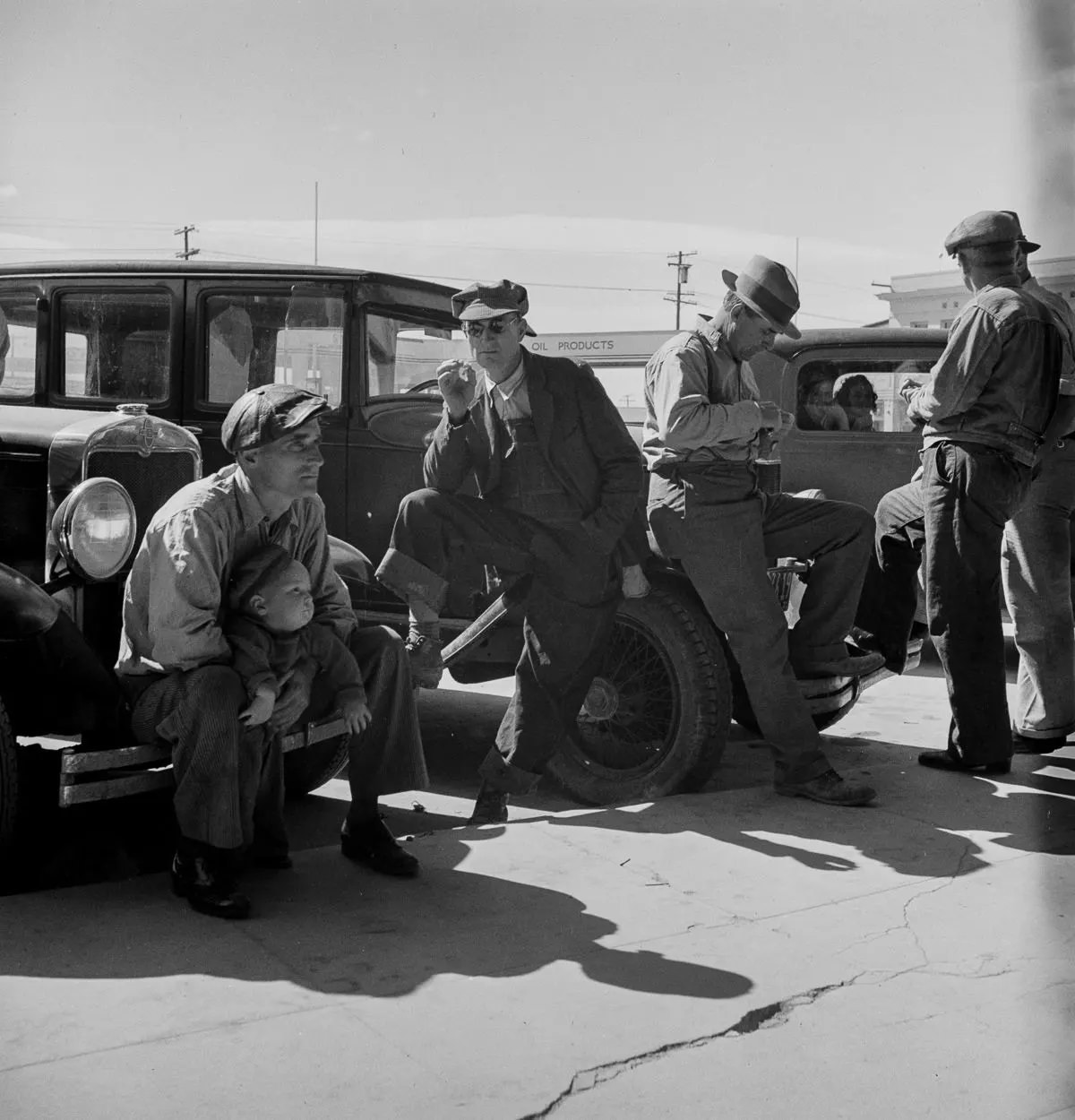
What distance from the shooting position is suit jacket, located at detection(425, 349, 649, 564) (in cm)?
486

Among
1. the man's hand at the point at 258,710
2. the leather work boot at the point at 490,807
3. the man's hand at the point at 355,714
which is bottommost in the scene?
the leather work boot at the point at 490,807

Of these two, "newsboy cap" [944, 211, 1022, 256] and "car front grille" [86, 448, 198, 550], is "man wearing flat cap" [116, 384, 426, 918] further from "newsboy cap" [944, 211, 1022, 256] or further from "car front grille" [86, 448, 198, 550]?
"newsboy cap" [944, 211, 1022, 256]

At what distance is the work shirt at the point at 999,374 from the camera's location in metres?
5.02

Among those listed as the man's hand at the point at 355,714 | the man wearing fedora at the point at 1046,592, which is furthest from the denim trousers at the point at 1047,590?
the man's hand at the point at 355,714

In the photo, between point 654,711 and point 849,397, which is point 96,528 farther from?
point 849,397

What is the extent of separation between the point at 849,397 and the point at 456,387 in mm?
4461

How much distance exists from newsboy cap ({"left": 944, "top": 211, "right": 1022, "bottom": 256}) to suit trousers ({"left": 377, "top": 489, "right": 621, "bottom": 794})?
1.86 meters

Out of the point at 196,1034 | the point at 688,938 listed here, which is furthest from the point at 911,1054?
the point at 196,1034

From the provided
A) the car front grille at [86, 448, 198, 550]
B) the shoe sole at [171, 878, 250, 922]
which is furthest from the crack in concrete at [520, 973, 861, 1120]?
the car front grille at [86, 448, 198, 550]

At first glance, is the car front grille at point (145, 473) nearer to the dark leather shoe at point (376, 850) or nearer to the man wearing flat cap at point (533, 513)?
the man wearing flat cap at point (533, 513)

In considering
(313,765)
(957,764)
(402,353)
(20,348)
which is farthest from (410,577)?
(20,348)

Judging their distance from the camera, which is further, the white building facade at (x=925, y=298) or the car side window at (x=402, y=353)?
the white building facade at (x=925, y=298)

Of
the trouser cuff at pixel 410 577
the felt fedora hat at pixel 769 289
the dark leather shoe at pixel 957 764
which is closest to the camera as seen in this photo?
the felt fedora hat at pixel 769 289

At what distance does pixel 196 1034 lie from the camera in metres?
2.84
